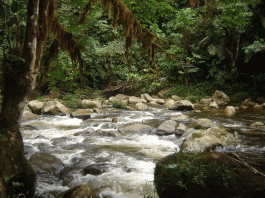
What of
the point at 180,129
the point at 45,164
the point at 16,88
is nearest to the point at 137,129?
the point at 180,129

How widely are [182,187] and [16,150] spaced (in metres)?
2.09

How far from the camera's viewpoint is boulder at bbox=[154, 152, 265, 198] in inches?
93.5

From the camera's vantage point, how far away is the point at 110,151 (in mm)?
5355

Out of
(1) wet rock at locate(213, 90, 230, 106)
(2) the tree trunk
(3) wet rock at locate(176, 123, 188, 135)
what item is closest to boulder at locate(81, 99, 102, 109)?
(3) wet rock at locate(176, 123, 188, 135)

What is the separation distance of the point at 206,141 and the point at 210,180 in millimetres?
2666

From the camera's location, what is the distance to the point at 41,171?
401 cm

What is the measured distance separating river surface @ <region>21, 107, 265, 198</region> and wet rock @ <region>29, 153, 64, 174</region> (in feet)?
0.48

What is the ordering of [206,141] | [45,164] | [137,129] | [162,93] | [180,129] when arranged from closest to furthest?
[45,164]
[206,141]
[180,129]
[137,129]
[162,93]

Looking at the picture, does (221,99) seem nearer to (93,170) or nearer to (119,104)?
(119,104)

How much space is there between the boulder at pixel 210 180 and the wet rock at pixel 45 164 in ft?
8.06

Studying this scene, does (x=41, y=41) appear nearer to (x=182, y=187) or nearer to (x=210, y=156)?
(x=182, y=187)

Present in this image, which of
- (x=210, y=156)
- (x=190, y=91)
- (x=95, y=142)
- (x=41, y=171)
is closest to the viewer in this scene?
(x=210, y=156)

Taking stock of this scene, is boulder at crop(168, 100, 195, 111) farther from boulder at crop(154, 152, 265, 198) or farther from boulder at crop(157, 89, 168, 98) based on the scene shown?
boulder at crop(154, 152, 265, 198)

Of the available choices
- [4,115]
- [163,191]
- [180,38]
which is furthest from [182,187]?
[180,38]
